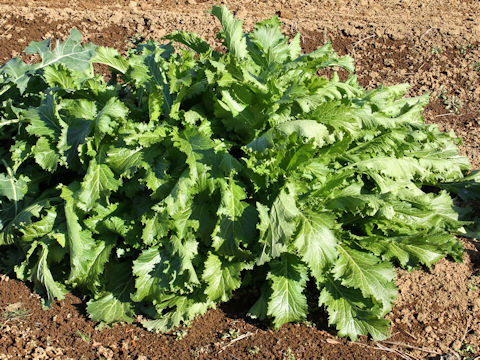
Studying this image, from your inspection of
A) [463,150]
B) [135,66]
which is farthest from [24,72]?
[463,150]

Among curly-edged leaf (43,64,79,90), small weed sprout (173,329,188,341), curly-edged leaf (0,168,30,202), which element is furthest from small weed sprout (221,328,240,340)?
curly-edged leaf (43,64,79,90)

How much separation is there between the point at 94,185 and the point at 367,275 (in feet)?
7.10

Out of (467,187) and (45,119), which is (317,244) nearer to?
(467,187)

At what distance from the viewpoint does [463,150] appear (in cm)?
592

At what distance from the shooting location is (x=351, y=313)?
4359 millimetres

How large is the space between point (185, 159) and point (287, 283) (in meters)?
1.23

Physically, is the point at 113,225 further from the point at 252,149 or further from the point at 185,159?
the point at 252,149

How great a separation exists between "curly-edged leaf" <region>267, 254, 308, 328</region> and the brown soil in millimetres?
168

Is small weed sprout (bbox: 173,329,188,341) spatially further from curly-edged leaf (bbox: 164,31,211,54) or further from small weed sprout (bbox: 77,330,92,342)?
curly-edged leaf (bbox: 164,31,211,54)

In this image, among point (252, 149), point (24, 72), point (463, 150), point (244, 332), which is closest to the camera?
point (252, 149)

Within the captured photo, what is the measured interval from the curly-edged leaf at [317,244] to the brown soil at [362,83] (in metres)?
0.64

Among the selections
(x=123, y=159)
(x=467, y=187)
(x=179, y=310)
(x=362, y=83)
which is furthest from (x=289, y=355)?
(x=362, y=83)

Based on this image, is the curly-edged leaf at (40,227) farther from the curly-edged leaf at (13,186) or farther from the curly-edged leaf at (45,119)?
the curly-edged leaf at (45,119)

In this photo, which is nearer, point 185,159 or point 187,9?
point 185,159
